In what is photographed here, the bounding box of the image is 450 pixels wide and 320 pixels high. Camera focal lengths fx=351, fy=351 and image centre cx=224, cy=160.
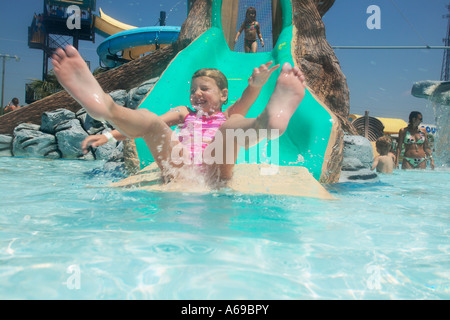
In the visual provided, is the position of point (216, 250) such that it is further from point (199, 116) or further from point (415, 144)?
point (415, 144)

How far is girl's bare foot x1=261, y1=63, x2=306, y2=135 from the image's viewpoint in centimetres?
158

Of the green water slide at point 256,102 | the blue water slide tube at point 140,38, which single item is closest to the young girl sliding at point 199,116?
the green water slide at point 256,102

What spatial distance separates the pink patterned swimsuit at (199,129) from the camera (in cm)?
235

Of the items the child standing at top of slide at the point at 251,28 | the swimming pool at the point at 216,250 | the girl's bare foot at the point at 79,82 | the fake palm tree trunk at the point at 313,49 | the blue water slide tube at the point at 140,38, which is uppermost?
the blue water slide tube at the point at 140,38

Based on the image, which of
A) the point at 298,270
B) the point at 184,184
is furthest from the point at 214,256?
the point at 184,184

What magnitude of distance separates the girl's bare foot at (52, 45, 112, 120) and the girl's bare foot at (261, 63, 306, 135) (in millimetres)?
766

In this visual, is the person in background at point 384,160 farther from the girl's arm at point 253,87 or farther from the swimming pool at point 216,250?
the swimming pool at point 216,250

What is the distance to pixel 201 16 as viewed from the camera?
4.98 metres

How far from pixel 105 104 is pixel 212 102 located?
0.94 m

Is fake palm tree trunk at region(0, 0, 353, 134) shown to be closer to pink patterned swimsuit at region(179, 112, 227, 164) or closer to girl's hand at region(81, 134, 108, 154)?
pink patterned swimsuit at region(179, 112, 227, 164)

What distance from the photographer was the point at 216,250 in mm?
1040

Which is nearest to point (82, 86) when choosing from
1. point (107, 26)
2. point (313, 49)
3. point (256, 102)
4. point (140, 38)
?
point (256, 102)

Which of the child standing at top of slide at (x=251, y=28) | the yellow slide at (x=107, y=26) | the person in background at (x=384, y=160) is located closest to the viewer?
the person in background at (x=384, y=160)

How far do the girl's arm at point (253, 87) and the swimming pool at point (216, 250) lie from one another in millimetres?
855
